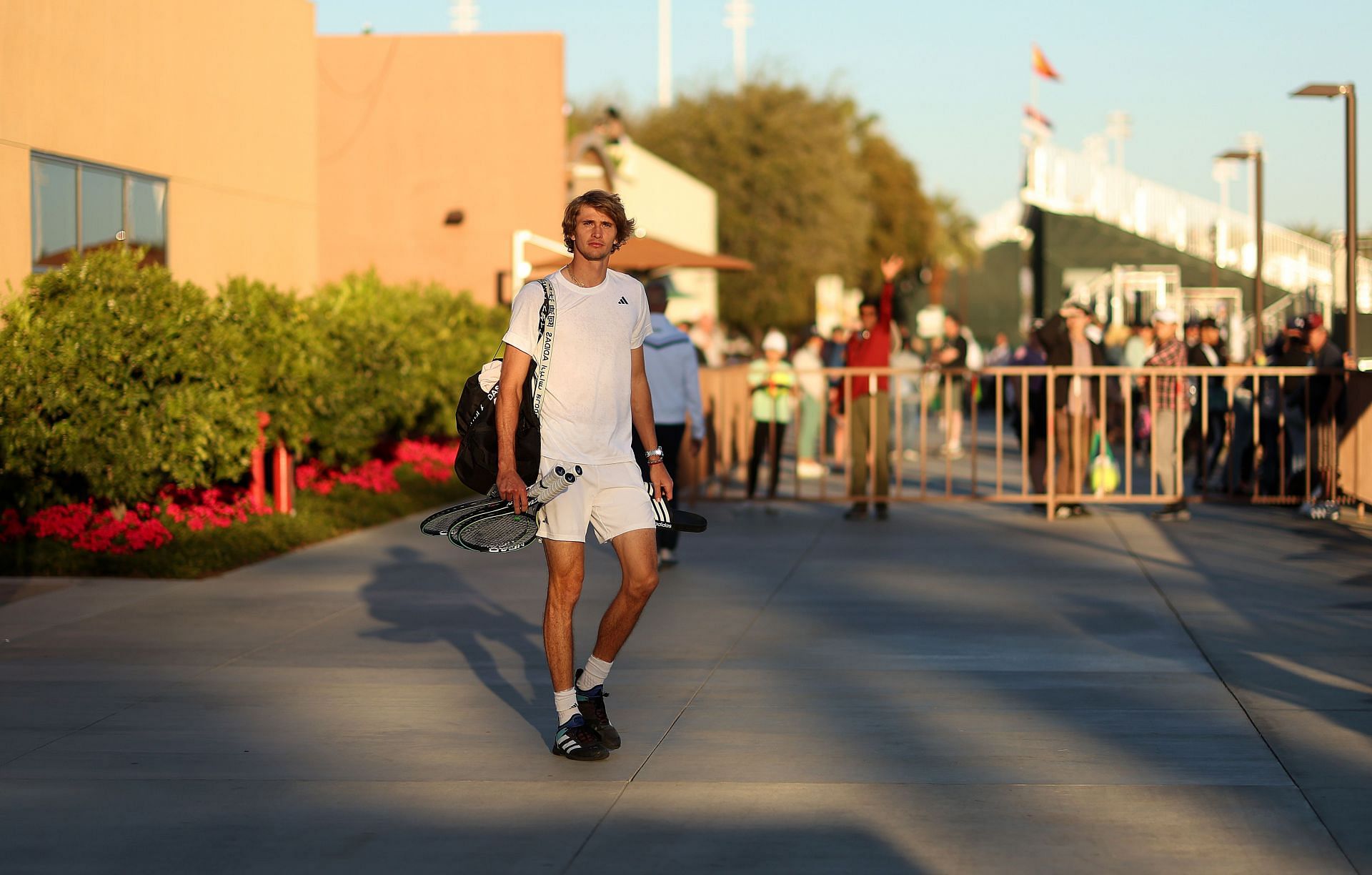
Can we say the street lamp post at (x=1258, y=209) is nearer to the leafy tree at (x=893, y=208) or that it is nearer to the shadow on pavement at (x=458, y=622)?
the shadow on pavement at (x=458, y=622)

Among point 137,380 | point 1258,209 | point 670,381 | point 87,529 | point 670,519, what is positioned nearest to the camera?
point 670,519

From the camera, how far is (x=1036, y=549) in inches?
500

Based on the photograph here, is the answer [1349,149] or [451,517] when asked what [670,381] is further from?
[1349,149]

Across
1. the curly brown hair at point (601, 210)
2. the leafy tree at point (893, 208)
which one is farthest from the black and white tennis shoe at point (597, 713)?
the leafy tree at point (893, 208)

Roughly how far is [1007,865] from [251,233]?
41.0 ft

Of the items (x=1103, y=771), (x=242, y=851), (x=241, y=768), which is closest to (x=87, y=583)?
(x=241, y=768)

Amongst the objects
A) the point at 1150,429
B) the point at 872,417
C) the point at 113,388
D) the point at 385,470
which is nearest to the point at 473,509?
the point at 113,388

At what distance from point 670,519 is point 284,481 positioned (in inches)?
312

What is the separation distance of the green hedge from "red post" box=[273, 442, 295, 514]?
202 millimetres

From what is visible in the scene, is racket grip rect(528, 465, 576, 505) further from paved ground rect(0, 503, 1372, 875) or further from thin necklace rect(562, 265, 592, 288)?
paved ground rect(0, 503, 1372, 875)

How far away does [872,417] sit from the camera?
14.8 metres

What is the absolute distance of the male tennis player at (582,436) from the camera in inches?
236

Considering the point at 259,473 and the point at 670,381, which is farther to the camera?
the point at 259,473

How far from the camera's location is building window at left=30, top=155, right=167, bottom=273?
12297 millimetres
